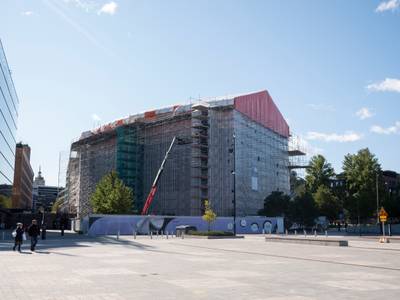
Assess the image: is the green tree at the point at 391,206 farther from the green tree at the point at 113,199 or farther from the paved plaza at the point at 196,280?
the paved plaza at the point at 196,280

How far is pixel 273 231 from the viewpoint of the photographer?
60.5 meters

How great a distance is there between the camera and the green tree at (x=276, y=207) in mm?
72625

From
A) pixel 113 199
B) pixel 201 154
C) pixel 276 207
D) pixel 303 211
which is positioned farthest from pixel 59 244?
pixel 303 211

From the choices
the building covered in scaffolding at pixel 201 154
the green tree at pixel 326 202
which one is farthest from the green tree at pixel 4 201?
the green tree at pixel 326 202

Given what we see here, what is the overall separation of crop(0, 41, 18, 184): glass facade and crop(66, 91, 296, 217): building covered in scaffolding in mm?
17215

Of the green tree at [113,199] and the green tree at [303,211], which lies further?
the green tree at [303,211]

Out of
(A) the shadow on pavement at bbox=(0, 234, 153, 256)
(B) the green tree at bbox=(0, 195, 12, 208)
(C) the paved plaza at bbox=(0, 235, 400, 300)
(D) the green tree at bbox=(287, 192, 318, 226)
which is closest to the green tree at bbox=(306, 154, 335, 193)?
(D) the green tree at bbox=(287, 192, 318, 226)

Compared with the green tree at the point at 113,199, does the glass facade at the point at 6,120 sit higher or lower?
higher

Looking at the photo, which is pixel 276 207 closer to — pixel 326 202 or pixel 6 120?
pixel 326 202

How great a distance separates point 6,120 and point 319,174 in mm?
53321

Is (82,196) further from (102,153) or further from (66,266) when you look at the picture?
(66,266)

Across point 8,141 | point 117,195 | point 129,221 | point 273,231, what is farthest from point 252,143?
point 8,141

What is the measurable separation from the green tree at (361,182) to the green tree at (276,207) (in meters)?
10.6

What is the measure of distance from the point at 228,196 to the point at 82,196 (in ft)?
113
